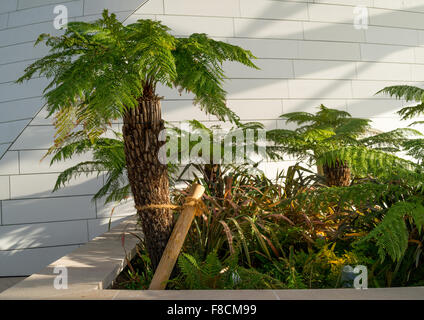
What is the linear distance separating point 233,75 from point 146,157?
2215 mm

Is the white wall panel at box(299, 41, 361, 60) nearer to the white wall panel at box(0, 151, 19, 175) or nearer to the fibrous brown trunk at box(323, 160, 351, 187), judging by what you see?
the fibrous brown trunk at box(323, 160, 351, 187)

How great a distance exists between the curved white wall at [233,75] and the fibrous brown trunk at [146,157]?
1835 mm

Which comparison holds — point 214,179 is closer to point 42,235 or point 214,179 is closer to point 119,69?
point 119,69

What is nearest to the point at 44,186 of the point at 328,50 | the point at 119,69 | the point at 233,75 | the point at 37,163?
the point at 37,163

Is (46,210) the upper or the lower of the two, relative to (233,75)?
lower

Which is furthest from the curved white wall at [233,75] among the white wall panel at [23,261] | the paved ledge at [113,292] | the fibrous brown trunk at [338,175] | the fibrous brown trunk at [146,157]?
the fibrous brown trunk at [146,157]

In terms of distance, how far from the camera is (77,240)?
3176 millimetres

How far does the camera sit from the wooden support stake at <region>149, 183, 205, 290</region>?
1.41 metres

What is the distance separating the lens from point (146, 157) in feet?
4.79

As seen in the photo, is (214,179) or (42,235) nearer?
(214,179)

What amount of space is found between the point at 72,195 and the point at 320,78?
2.79 meters

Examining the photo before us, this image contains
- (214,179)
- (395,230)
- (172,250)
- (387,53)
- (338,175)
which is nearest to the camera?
(395,230)

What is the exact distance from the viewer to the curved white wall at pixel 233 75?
3164mm

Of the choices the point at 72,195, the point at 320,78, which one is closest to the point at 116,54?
the point at 72,195
